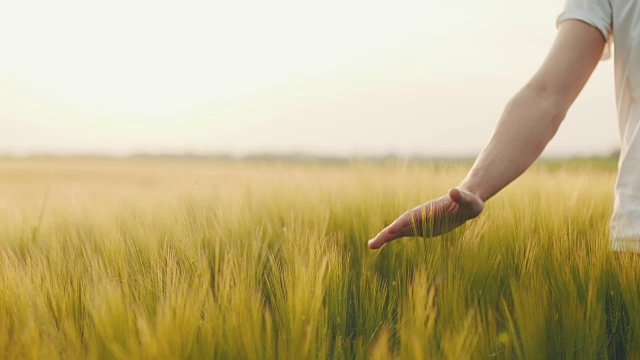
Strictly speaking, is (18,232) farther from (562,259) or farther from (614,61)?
(614,61)

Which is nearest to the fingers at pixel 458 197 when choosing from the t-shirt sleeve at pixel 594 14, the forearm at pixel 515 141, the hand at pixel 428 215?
the hand at pixel 428 215

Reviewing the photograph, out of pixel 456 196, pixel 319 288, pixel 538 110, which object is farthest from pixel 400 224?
pixel 538 110

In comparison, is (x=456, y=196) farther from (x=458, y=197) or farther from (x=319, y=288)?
(x=319, y=288)

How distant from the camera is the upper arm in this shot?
4.20 ft

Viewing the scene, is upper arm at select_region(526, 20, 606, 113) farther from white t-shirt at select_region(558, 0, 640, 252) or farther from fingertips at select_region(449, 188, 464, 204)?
fingertips at select_region(449, 188, 464, 204)

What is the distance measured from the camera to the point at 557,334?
974mm

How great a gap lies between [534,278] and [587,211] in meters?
0.76

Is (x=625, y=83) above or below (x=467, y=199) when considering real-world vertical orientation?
above

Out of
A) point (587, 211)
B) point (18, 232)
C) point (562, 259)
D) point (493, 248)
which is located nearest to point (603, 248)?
point (562, 259)

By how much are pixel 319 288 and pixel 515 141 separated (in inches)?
23.3

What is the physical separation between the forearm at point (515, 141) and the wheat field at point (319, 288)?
0.12m

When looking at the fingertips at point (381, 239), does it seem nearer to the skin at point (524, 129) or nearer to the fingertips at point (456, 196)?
the skin at point (524, 129)

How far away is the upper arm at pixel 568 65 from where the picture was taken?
1.28 meters

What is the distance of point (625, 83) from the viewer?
4.26ft
